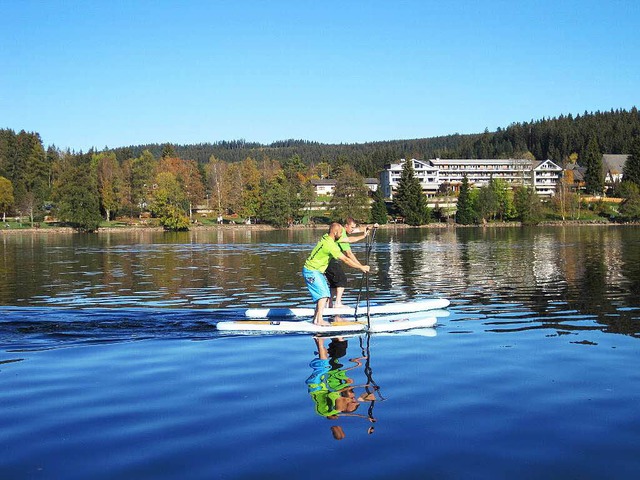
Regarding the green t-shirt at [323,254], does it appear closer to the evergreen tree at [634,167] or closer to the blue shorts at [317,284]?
the blue shorts at [317,284]

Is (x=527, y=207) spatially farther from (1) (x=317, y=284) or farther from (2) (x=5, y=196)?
(1) (x=317, y=284)

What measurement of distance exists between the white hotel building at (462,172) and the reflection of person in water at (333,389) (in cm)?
15457

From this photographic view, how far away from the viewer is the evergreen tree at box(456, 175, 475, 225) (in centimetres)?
12406

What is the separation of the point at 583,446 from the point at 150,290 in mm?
21493

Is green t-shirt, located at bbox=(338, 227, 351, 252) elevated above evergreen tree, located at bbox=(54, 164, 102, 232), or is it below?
below

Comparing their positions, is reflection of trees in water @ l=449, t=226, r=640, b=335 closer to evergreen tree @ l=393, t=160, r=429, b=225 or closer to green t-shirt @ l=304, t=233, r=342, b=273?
green t-shirt @ l=304, t=233, r=342, b=273

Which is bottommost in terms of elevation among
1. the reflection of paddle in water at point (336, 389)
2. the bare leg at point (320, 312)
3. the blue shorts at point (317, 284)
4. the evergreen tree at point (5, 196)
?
the reflection of paddle in water at point (336, 389)

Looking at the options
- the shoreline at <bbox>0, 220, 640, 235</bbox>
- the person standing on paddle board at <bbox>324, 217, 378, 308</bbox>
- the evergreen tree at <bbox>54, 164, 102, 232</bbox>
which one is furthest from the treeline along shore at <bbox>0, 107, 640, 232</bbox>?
the person standing on paddle board at <bbox>324, 217, 378, 308</bbox>

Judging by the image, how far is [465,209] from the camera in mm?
124312

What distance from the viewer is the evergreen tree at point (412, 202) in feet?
406

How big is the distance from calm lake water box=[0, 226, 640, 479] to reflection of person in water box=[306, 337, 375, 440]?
2.5 inches

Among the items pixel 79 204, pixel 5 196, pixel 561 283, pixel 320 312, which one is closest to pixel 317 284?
pixel 320 312

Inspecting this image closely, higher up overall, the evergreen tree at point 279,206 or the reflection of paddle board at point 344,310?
the evergreen tree at point 279,206

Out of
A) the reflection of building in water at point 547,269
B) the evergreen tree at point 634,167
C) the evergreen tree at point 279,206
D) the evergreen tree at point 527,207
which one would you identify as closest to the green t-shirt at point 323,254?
the reflection of building in water at point 547,269
